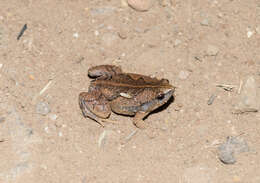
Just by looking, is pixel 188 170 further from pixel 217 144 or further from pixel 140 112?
pixel 140 112

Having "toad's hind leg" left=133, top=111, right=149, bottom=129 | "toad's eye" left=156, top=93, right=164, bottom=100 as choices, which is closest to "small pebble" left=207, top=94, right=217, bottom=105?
"toad's eye" left=156, top=93, right=164, bottom=100

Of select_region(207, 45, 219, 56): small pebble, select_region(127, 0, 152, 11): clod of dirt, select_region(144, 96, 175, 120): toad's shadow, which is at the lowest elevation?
select_region(144, 96, 175, 120): toad's shadow

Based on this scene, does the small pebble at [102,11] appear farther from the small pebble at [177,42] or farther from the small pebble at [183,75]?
the small pebble at [183,75]

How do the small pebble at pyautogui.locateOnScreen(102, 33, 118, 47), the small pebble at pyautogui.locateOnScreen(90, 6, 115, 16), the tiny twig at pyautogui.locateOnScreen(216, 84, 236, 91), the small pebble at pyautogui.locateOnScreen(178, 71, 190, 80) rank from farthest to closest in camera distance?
the small pebble at pyautogui.locateOnScreen(90, 6, 115, 16), the small pebble at pyautogui.locateOnScreen(102, 33, 118, 47), the small pebble at pyautogui.locateOnScreen(178, 71, 190, 80), the tiny twig at pyautogui.locateOnScreen(216, 84, 236, 91)

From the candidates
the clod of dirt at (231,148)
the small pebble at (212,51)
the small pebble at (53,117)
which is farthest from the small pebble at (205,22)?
the small pebble at (53,117)

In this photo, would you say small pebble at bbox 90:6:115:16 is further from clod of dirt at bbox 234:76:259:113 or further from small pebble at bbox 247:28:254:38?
clod of dirt at bbox 234:76:259:113
